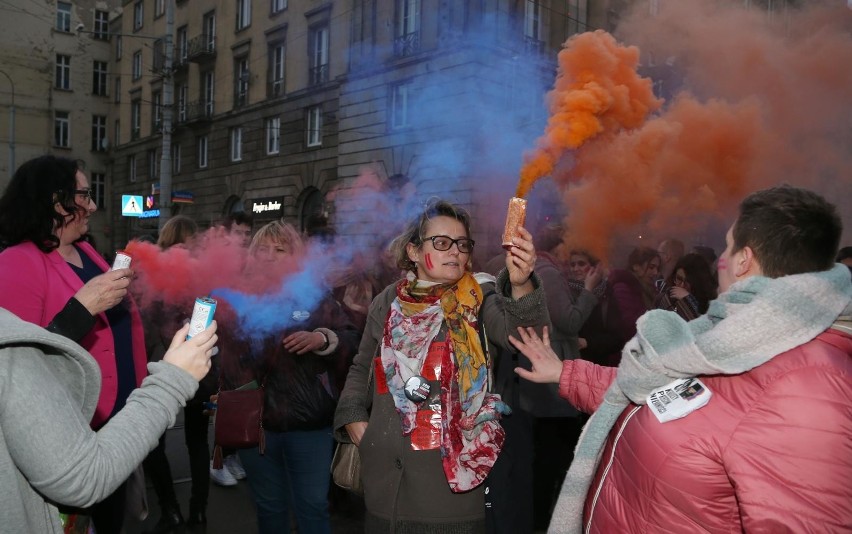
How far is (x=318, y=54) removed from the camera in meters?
Answer: 18.0

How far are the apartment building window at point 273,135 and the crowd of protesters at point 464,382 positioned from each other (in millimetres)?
17931

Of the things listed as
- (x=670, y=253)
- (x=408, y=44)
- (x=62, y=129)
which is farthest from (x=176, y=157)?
(x=670, y=253)

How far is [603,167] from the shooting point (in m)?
7.25

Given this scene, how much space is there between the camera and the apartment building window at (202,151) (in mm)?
27234

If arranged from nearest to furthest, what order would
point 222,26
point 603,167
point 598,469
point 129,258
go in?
1. point 598,469
2. point 129,258
3. point 603,167
4. point 222,26

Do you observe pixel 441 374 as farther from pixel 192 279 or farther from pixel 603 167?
pixel 603 167

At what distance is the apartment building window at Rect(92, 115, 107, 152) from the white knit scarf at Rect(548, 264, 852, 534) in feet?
128

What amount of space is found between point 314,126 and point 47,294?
18.2m

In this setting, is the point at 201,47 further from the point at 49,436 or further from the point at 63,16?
the point at 49,436

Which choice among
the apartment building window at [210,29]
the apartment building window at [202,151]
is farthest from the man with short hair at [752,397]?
the apartment building window at [202,151]

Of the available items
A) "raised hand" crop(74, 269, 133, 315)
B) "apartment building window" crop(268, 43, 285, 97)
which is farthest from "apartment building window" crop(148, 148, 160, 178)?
"raised hand" crop(74, 269, 133, 315)

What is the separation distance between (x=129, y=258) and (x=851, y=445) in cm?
287

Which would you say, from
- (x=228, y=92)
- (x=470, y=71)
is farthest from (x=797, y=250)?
(x=228, y=92)

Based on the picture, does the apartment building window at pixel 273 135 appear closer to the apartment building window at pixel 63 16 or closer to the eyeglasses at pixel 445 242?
the apartment building window at pixel 63 16
